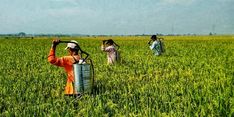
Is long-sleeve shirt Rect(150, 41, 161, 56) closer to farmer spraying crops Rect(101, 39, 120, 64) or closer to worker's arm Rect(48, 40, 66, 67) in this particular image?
farmer spraying crops Rect(101, 39, 120, 64)

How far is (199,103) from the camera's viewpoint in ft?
25.5

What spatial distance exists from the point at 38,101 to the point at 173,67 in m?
8.56

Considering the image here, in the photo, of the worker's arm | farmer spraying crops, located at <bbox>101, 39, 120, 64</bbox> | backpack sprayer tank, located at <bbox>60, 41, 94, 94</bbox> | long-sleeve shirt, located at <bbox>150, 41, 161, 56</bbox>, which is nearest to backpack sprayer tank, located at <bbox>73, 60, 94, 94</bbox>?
backpack sprayer tank, located at <bbox>60, 41, 94, 94</bbox>

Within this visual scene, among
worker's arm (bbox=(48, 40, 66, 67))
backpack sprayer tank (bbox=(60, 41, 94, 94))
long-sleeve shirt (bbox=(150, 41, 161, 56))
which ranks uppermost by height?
worker's arm (bbox=(48, 40, 66, 67))

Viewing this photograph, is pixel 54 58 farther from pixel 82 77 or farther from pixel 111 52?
pixel 111 52

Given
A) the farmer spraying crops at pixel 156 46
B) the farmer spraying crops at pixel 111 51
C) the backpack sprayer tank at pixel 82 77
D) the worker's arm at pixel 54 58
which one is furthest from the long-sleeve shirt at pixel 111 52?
the backpack sprayer tank at pixel 82 77

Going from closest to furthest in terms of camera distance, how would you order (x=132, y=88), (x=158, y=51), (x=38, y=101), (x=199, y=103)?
(x=199, y=103), (x=38, y=101), (x=132, y=88), (x=158, y=51)

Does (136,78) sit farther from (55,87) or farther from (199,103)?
(199,103)

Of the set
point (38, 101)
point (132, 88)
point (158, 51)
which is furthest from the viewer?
point (158, 51)

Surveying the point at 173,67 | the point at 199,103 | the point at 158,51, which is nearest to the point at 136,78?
the point at 173,67

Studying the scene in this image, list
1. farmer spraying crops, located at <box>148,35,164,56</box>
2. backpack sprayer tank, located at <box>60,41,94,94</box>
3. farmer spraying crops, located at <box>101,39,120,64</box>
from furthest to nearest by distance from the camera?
farmer spraying crops, located at <box>148,35,164,56</box>, farmer spraying crops, located at <box>101,39,120,64</box>, backpack sprayer tank, located at <box>60,41,94,94</box>

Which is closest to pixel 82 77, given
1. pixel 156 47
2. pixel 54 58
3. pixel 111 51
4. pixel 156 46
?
pixel 54 58

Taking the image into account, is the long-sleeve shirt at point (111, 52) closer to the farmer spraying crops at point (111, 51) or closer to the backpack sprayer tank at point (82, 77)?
the farmer spraying crops at point (111, 51)

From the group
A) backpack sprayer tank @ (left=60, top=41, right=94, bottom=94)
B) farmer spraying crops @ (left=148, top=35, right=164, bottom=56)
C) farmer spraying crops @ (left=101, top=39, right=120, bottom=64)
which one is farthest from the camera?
farmer spraying crops @ (left=148, top=35, right=164, bottom=56)
